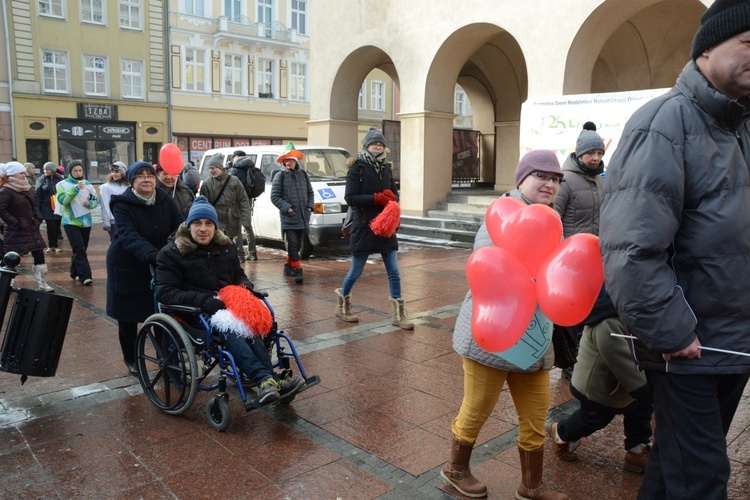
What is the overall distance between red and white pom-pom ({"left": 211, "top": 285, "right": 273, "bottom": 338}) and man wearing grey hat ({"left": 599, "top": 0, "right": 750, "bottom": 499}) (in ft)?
8.29

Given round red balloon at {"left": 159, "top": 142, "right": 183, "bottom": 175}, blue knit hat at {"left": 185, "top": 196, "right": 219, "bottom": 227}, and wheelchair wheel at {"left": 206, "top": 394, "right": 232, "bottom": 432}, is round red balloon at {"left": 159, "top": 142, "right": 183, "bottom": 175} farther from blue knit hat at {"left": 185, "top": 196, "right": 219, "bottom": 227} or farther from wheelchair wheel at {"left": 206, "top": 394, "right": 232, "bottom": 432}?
wheelchair wheel at {"left": 206, "top": 394, "right": 232, "bottom": 432}

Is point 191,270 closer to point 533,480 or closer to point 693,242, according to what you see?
point 533,480

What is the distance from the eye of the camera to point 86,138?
1134 inches

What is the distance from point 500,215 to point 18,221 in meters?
7.12

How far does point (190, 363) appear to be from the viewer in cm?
395

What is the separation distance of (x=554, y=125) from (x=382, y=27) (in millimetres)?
6576

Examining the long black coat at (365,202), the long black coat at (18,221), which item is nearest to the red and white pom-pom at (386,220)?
the long black coat at (365,202)

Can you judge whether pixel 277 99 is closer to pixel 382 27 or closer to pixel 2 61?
pixel 2 61

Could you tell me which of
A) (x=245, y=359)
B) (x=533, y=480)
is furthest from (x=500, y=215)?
(x=245, y=359)

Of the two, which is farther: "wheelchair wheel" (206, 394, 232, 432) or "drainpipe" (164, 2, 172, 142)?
"drainpipe" (164, 2, 172, 142)

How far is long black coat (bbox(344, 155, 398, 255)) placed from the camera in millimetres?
6324

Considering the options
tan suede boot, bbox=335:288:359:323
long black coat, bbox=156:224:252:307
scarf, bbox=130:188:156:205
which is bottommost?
tan suede boot, bbox=335:288:359:323

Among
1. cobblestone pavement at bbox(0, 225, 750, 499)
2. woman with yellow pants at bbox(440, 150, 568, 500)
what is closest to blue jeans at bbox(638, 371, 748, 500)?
woman with yellow pants at bbox(440, 150, 568, 500)

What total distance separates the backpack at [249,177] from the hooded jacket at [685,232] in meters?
8.92
